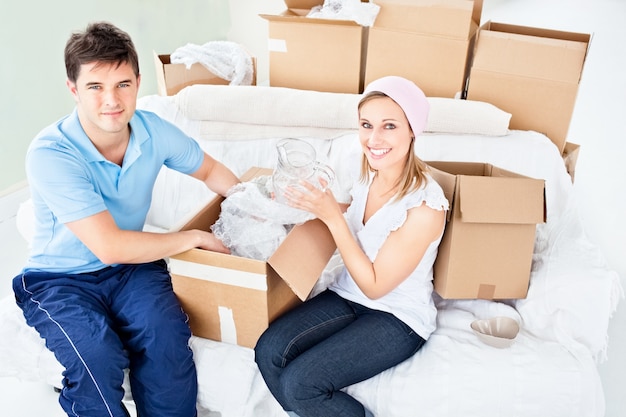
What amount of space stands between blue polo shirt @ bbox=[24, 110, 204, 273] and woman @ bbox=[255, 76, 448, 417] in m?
0.45

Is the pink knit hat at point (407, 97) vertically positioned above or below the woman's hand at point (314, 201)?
above

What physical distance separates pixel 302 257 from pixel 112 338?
19.2 inches

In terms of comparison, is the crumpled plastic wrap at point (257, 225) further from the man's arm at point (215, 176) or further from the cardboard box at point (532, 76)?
the cardboard box at point (532, 76)

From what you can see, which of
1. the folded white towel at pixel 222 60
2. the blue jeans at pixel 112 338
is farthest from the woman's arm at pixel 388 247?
the folded white towel at pixel 222 60

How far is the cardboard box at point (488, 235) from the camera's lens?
4.39ft

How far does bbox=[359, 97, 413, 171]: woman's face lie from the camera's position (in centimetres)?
127

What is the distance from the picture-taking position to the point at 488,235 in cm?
138

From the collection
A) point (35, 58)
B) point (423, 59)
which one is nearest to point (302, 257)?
point (423, 59)

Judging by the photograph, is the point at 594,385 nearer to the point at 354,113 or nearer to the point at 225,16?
the point at 354,113

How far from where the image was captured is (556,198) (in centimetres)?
179

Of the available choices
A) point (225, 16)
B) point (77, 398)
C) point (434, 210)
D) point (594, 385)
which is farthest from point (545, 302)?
point (225, 16)

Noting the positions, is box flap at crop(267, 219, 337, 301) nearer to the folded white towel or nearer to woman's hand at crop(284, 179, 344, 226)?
woman's hand at crop(284, 179, 344, 226)

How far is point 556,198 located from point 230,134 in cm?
117

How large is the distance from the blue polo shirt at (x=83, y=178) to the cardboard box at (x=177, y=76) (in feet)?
2.30
